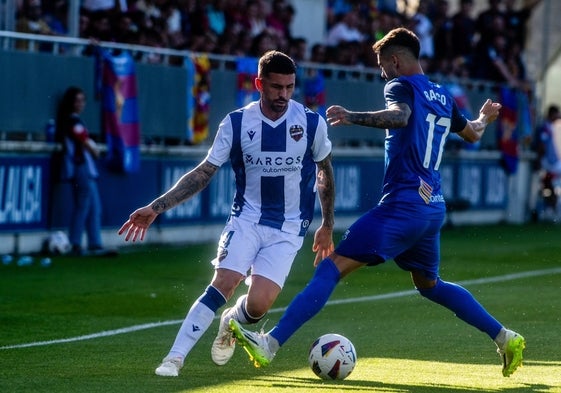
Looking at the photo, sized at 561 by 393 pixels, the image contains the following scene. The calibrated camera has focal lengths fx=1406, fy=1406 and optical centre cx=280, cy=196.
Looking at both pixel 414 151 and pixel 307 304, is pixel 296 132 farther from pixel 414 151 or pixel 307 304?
pixel 307 304

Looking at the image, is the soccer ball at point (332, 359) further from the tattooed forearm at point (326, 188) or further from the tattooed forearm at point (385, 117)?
the tattooed forearm at point (385, 117)

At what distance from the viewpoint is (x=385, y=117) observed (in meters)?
8.06

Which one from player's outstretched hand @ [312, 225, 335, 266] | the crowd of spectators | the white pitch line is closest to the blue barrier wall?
the crowd of spectators

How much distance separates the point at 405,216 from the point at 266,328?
320 cm

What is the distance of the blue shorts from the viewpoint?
8.25m

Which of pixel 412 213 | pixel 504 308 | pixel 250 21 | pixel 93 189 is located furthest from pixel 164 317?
pixel 250 21

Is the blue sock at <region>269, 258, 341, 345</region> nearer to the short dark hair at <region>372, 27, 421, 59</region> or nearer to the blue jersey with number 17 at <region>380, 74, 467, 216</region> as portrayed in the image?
the blue jersey with number 17 at <region>380, 74, 467, 216</region>

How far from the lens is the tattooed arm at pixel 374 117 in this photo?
7.66 metres

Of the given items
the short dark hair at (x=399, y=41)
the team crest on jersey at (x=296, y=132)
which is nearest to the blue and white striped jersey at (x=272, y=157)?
the team crest on jersey at (x=296, y=132)

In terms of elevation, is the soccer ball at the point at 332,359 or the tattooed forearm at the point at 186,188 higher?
the tattooed forearm at the point at 186,188

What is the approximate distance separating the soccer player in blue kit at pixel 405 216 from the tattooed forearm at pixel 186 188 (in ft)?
2.84

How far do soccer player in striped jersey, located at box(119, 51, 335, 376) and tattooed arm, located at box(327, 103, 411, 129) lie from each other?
0.66 metres

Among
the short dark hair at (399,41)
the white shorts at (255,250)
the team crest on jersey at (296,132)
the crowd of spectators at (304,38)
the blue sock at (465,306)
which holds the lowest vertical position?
the blue sock at (465,306)

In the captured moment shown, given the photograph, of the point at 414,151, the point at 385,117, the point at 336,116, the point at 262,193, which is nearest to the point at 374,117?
the point at 385,117
